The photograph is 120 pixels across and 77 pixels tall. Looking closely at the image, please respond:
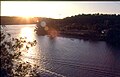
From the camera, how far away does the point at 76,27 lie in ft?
353

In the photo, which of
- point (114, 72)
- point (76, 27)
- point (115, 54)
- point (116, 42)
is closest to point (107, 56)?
point (115, 54)

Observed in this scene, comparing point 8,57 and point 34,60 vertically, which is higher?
point 8,57

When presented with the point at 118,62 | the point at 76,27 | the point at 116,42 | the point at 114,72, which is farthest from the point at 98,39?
the point at 114,72

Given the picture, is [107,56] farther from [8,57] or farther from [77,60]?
[8,57]

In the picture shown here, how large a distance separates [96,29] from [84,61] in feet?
187

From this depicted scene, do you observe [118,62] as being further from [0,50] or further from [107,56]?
[0,50]

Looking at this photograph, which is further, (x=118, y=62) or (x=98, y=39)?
(x=98, y=39)

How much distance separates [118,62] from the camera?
140 feet

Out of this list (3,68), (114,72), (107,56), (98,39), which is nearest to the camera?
(3,68)

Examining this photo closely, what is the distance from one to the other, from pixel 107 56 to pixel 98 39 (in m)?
32.0

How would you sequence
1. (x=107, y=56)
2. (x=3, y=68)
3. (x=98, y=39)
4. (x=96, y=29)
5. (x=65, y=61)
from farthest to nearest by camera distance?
(x=96, y=29) → (x=98, y=39) → (x=107, y=56) → (x=65, y=61) → (x=3, y=68)

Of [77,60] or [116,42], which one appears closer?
[77,60]

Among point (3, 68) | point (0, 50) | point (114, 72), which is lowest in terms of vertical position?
point (114, 72)

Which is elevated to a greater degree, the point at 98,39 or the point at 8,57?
the point at 8,57
